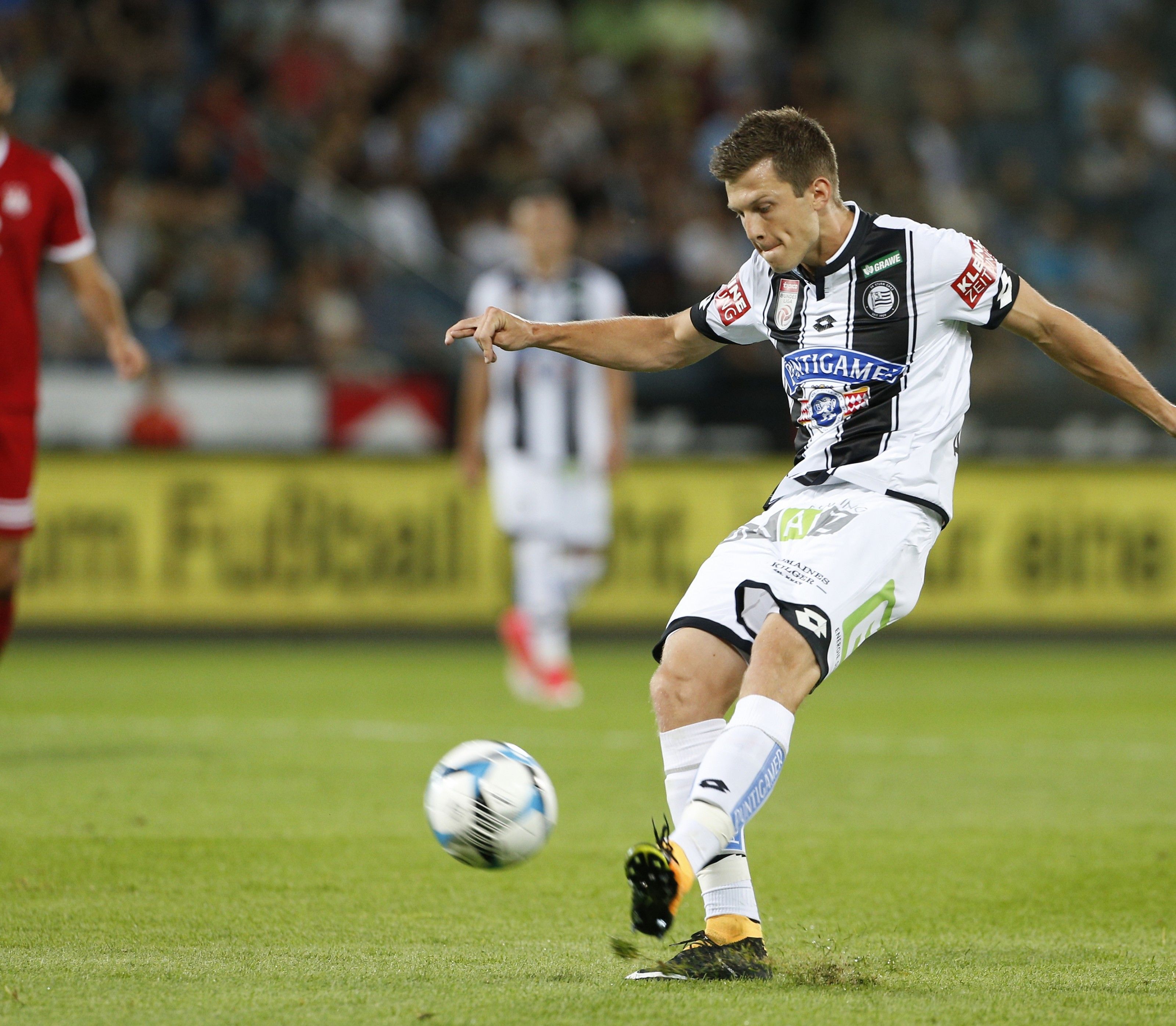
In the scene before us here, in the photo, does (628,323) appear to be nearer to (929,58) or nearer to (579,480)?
(579,480)

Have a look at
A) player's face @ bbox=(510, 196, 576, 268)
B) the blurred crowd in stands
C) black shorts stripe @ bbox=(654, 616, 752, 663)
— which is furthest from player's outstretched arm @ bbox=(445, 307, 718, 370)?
the blurred crowd in stands

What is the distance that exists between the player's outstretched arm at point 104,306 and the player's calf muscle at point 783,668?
3986mm

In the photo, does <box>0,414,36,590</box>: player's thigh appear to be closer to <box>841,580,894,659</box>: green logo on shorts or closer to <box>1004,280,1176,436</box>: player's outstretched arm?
<box>841,580,894,659</box>: green logo on shorts

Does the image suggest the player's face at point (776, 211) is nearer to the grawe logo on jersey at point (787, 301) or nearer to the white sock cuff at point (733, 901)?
the grawe logo on jersey at point (787, 301)

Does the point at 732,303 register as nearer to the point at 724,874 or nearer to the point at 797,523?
the point at 797,523

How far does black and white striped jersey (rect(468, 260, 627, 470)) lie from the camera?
10.9 m

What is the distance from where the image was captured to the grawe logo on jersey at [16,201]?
23.2 feet

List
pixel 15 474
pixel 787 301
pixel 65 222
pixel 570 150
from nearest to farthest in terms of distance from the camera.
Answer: pixel 787 301, pixel 15 474, pixel 65 222, pixel 570 150

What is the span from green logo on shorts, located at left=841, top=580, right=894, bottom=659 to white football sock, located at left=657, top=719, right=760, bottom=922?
0.37 metres

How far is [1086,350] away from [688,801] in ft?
5.09

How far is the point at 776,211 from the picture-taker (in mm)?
4363

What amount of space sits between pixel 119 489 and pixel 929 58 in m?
11.8

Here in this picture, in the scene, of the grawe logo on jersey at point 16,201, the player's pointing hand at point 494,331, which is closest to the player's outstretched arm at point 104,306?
the grawe logo on jersey at point 16,201

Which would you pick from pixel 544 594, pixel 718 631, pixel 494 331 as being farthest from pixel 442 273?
pixel 718 631
